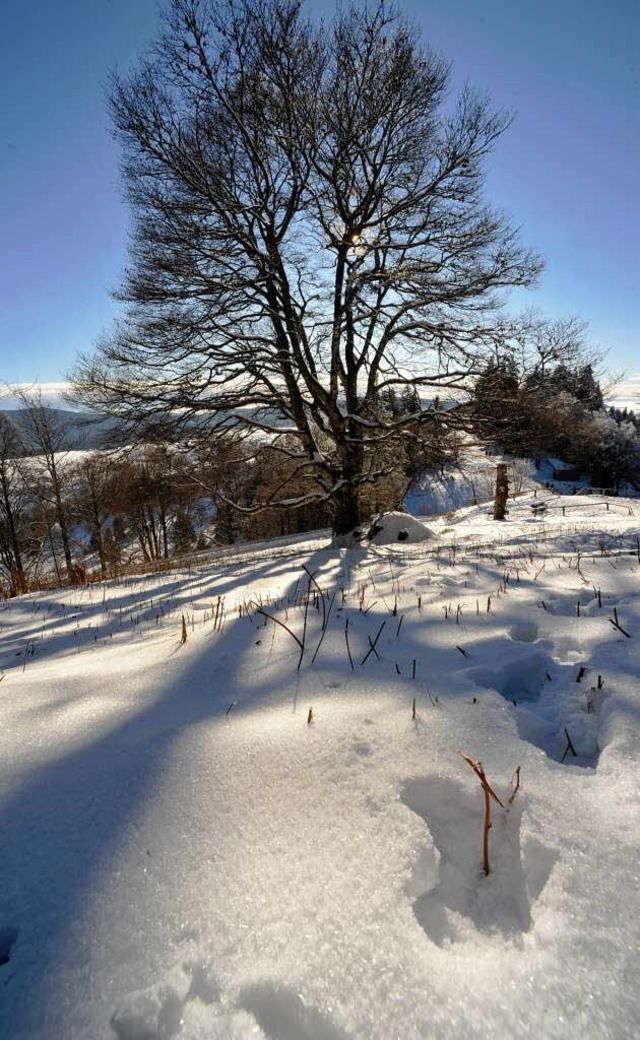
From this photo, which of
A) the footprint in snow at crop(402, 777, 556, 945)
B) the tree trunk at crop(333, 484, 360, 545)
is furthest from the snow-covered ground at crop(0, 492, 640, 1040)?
the tree trunk at crop(333, 484, 360, 545)

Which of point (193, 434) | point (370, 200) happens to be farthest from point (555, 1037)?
point (370, 200)

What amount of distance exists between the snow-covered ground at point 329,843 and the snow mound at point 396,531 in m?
7.05

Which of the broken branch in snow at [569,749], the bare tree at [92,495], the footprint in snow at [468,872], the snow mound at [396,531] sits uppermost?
the bare tree at [92,495]

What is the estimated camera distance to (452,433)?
839cm

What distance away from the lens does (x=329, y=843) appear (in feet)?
3.04

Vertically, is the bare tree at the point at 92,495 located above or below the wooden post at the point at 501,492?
above

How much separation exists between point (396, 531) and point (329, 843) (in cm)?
858

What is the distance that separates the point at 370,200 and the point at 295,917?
929 centimetres

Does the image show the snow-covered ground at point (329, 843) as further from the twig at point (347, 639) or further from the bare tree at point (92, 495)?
the bare tree at point (92, 495)

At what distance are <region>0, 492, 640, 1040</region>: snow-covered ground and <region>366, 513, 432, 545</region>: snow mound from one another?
23.1 ft

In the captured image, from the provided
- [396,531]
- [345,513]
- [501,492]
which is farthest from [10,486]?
[501,492]

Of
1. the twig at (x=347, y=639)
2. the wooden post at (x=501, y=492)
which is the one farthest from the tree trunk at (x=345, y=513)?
the wooden post at (x=501, y=492)

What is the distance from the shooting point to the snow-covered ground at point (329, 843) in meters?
0.65

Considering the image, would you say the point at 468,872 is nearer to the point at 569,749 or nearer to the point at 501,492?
the point at 569,749
